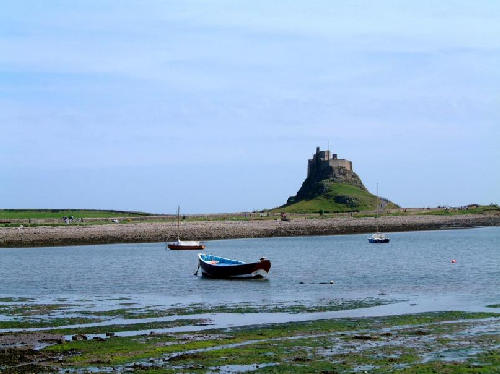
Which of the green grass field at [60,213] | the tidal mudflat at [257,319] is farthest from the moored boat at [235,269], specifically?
the green grass field at [60,213]

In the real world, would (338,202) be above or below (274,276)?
above

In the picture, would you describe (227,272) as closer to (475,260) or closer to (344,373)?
(475,260)

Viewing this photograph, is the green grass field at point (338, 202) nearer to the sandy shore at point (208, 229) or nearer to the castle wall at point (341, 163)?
the castle wall at point (341, 163)

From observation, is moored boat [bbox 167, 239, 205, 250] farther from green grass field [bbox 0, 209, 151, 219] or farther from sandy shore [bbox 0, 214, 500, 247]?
green grass field [bbox 0, 209, 151, 219]

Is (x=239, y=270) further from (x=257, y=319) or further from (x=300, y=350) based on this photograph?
(x=300, y=350)

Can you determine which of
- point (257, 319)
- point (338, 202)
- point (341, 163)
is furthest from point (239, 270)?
point (341, 163)

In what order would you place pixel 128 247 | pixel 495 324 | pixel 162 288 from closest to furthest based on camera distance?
pixel 495 324, pixel 162 288, pixel 128 247

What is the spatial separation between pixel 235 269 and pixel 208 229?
5818cm

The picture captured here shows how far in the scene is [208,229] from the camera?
4131 inches

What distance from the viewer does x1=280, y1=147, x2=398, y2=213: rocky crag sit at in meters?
156

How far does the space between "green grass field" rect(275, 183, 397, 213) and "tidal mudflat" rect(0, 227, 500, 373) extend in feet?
315

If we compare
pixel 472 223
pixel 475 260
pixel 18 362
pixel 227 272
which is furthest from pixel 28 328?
pixel 472 223

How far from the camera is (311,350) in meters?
20.5

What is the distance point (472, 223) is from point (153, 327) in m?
123
